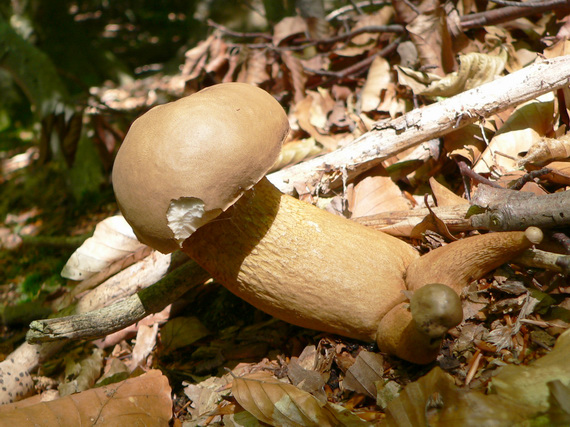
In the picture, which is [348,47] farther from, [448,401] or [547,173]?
[448,401]

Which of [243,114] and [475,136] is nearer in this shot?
[243,114]

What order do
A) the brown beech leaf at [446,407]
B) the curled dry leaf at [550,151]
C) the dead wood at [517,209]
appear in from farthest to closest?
the curled dry leaf at [550,151] → the dead wood at [517,209] → the brown beech leaf at [446,407]

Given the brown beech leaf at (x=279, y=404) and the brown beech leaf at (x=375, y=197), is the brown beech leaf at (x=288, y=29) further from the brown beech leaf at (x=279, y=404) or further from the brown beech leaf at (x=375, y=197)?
the brown beech leaf at (x=279, y=404)

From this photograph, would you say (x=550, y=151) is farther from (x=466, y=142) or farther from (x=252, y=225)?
(x=252, y=225)

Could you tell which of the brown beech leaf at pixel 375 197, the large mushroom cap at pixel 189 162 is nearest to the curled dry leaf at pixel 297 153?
the brown beech leaf at pixel 375 197

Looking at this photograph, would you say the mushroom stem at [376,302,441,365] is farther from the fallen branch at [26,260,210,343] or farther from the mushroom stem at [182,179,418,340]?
the fallen branch at [26,260,210,343]

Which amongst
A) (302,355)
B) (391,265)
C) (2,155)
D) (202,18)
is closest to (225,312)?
(302,355)

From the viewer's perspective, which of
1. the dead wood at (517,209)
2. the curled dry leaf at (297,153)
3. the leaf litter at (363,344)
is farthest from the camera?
the curled dry leaf at (297,153)
